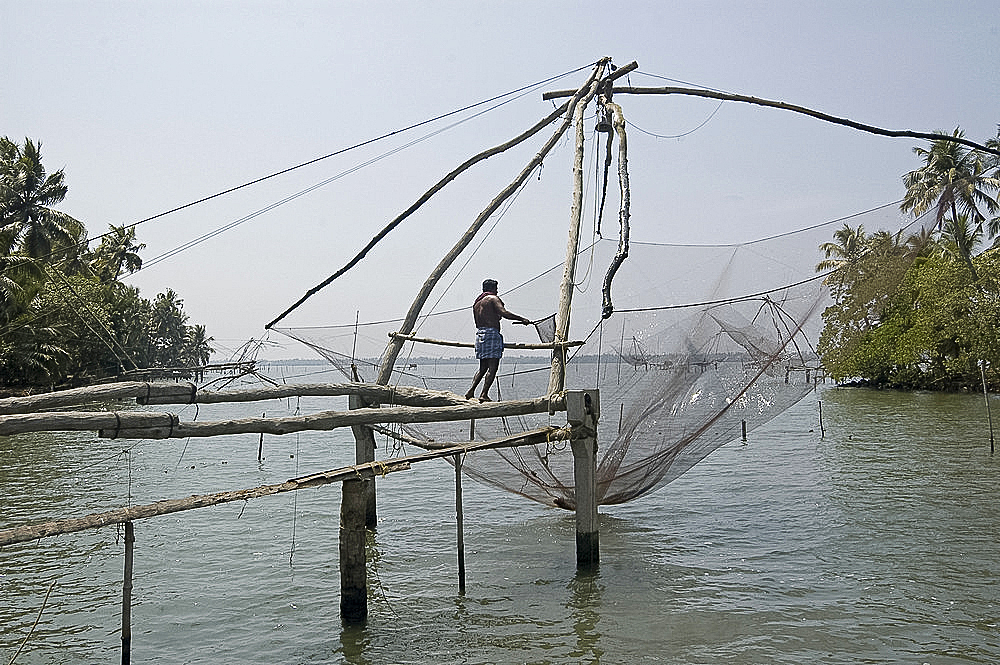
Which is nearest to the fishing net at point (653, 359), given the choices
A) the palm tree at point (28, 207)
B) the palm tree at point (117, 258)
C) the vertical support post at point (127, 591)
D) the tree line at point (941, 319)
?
the vertical support post at point (127, 591)

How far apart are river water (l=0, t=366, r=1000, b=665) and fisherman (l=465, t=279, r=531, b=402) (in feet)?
6.22

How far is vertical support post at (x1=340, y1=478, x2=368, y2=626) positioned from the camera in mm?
6148

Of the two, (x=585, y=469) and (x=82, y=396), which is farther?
(x=585, y=469)

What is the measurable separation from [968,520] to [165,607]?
28.4 ft

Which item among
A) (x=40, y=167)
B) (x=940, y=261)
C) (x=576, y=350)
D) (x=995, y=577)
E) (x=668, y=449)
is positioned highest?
(x=40, y=167)

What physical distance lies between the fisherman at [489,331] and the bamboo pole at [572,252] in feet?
1.92

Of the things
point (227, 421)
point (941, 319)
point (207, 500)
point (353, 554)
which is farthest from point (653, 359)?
point (941, 319)

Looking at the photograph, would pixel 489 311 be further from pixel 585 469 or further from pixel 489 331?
pixel 585 469

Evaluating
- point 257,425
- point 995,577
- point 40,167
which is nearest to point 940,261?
point 995,577

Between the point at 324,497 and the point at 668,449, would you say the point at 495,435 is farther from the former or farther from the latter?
the point at 324,497

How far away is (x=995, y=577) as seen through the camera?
24.2 ft

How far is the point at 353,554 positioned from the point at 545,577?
6.97 feet

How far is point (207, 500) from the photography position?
5.24 m

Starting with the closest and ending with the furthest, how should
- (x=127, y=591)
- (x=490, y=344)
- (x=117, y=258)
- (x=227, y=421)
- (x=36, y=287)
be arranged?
(x=127, y=591) → (x=227, y=421) → (x=490, y=344) → (x=36, y=287) → (x=117, y=258)
